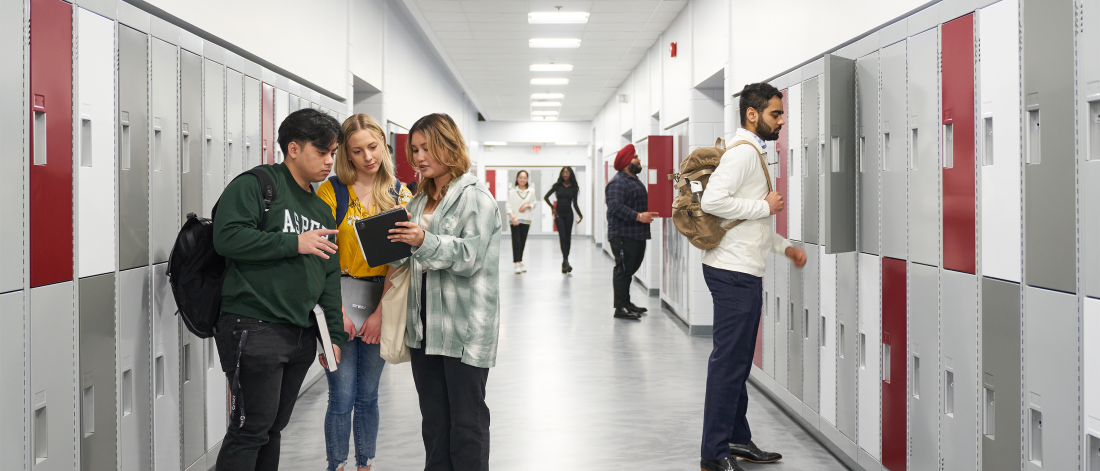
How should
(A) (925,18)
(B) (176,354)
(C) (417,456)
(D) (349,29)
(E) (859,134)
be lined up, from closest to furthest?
(A) (925,18), (B) (176,354), (E) (859,134), (C) (417,456), (D) (349,29)

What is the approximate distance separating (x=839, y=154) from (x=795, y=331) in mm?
1202

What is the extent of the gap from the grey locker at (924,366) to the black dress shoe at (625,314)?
173 inches

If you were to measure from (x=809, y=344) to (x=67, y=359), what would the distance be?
126 inches

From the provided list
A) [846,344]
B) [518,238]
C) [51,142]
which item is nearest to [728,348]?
[846,344]

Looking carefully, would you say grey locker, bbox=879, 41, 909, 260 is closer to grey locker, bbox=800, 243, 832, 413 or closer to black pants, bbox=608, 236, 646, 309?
grey locker, bbox=800, 243, 832, 413

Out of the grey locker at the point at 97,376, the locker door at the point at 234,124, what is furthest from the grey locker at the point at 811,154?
the grey locker at the point at 97,376

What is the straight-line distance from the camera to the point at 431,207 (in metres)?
2.34

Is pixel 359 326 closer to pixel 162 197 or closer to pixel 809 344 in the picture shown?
pixel 162 197

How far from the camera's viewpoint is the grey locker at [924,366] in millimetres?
2498

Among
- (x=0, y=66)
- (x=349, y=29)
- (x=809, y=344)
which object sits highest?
(x=349, y=29)

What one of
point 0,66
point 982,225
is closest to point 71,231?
point 0,66

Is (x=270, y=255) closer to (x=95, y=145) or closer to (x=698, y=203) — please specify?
(x=95, y=145)

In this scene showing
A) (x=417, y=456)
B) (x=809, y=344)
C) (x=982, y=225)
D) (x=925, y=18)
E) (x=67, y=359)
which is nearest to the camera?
(x=67, y=359)

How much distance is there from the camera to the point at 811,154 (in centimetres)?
352
